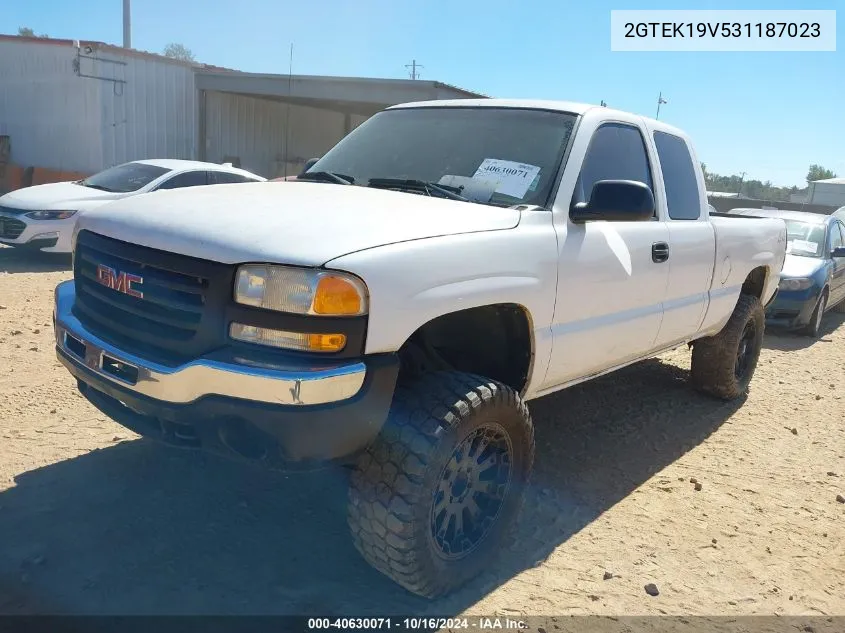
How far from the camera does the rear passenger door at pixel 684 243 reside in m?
4.05

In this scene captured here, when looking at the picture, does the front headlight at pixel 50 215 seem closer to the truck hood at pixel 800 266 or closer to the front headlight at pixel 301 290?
the front headlight at pixel 301 290

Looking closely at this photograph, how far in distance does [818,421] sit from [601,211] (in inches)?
133

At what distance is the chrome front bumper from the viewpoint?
2.19m

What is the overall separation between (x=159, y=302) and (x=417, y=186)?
1.32 m

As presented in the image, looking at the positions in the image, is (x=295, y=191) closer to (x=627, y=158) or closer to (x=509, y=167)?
(x=509, y=167)

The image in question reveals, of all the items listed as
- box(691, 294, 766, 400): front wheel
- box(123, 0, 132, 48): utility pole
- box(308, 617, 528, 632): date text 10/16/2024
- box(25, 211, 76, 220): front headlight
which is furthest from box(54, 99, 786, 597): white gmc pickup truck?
box(123, 0, 132, 48): utility pole

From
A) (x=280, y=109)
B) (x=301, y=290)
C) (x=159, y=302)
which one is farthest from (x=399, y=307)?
(x=280, y=109)

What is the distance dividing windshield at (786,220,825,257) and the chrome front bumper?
8415mm

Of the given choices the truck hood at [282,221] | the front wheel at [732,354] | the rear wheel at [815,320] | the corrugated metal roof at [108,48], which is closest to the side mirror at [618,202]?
the truck hood at [282,221]

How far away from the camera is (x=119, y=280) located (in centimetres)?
264

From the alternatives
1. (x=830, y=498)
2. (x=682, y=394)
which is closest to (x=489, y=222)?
(x=830, y=498)

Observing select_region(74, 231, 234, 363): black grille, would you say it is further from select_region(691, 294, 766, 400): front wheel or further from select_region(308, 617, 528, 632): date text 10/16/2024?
select_region(691, 294, 766, 400): front wheel

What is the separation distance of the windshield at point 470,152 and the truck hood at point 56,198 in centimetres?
640

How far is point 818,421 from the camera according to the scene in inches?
210
